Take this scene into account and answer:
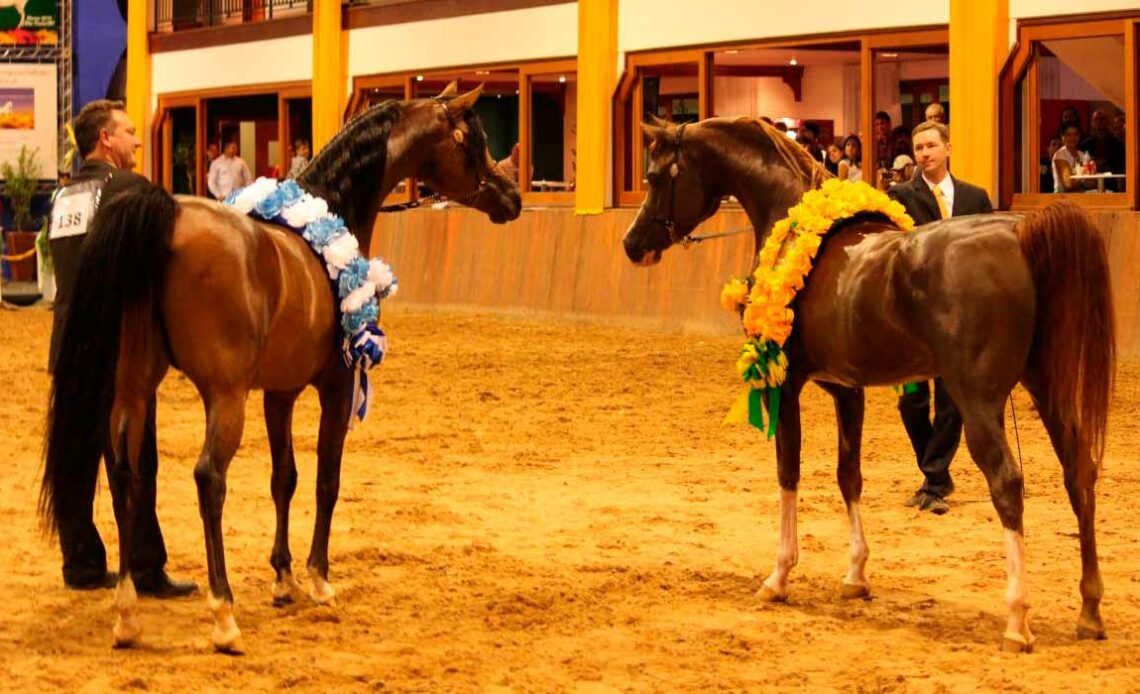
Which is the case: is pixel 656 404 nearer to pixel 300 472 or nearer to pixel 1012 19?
→ pixel 300 472

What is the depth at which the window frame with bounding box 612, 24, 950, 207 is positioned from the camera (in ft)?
52.7

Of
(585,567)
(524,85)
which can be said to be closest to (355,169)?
(585,567)

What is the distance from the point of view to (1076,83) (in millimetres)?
15070

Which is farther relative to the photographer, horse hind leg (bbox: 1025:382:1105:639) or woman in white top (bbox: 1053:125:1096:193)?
woman in white top (bbox: 1053:125:1096:193)

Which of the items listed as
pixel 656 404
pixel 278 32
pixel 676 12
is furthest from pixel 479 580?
pixel 278 32

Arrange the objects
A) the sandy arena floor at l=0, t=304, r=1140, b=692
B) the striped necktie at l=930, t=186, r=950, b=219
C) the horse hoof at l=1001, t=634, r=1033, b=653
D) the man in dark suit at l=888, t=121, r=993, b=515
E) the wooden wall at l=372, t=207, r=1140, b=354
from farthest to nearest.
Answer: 1. the wooden wall at l=372, t=207, r=1140, b=354
2. the striped necktie at l=930, t=186, r=950, b=219
3. the man in dark suit at l=888, t=121, r=993, b=515
4. the horse hoof at l=1001, t=634, r=1033, b=653
5. the sandy arena floor at l=0, t=304, r=1140, b=692

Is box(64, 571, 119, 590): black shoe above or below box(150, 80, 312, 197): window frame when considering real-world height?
below

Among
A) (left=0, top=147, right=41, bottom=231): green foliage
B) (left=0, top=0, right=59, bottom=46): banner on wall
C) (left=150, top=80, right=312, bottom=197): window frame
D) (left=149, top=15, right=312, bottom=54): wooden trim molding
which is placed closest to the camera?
(left=149, top=15, right=312, bottom=54): wooden trim molding

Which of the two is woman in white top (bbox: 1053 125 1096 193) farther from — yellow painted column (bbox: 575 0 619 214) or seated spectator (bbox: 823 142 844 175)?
yellow painted column (bbox: 575 0 619 214)

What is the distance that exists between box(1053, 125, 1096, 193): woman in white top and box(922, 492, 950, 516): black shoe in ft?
24.1

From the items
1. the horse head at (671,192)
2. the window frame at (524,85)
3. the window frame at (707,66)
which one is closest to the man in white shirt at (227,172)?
the window frame at (524,85)

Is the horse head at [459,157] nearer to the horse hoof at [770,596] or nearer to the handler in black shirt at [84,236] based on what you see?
the handler in black shirt at [84,236]

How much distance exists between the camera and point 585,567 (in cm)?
721

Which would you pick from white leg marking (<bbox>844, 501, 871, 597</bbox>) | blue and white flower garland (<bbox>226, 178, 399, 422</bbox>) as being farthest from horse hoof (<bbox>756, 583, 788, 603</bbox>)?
blue and white flower garland (<bbox>226, 178, 399, 422</bbox>)
